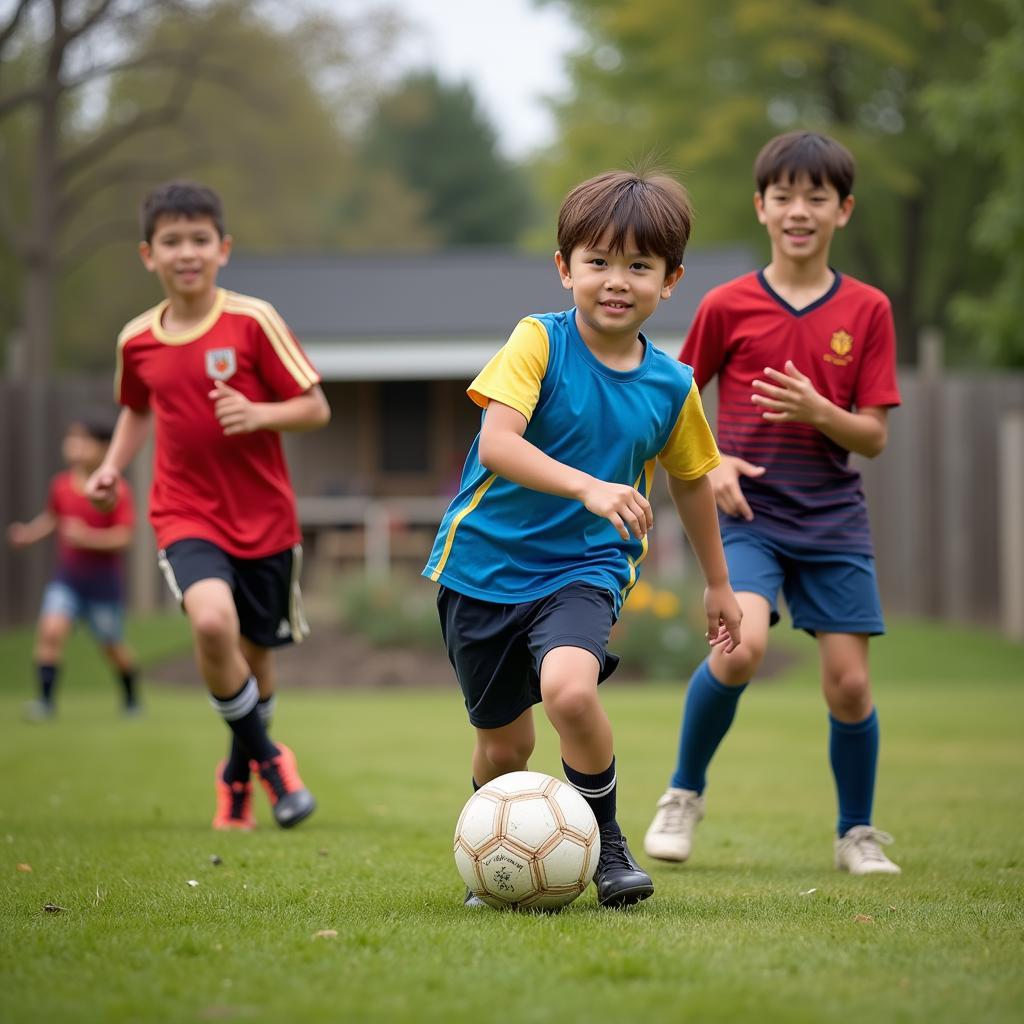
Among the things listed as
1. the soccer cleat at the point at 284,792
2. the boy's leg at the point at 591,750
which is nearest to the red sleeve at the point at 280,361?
the soccer cleat at the point at 284,792

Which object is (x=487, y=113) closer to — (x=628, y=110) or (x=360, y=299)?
(x=628, y=110)

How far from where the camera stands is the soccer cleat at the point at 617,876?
4.02 meters

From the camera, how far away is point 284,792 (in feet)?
19.2

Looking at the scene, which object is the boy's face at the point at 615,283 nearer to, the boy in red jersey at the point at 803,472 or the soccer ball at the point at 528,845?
the boy in red jersey at the point at 803,472

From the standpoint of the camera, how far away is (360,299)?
22859mm

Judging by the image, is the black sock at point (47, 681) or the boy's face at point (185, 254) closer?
the boy's face at point (185, 254)

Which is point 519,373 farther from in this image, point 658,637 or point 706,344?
point 658,637

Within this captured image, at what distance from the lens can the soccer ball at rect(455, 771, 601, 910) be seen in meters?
3.88

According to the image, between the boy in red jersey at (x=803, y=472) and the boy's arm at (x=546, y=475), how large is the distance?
1.20 m

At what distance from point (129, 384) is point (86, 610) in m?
6.28

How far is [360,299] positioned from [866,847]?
61.2 ft

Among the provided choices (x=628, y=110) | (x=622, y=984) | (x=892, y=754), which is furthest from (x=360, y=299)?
(x=622, y=984)

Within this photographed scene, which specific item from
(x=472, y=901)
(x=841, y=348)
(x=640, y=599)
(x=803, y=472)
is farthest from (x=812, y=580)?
(x=640, y=599)

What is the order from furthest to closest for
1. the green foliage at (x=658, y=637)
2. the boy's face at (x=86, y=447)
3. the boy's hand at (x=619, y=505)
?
the green foliage at (x=658, y=637), the boy's face at (x=86, y=447), the boy's hand at (x=619, y=505)
